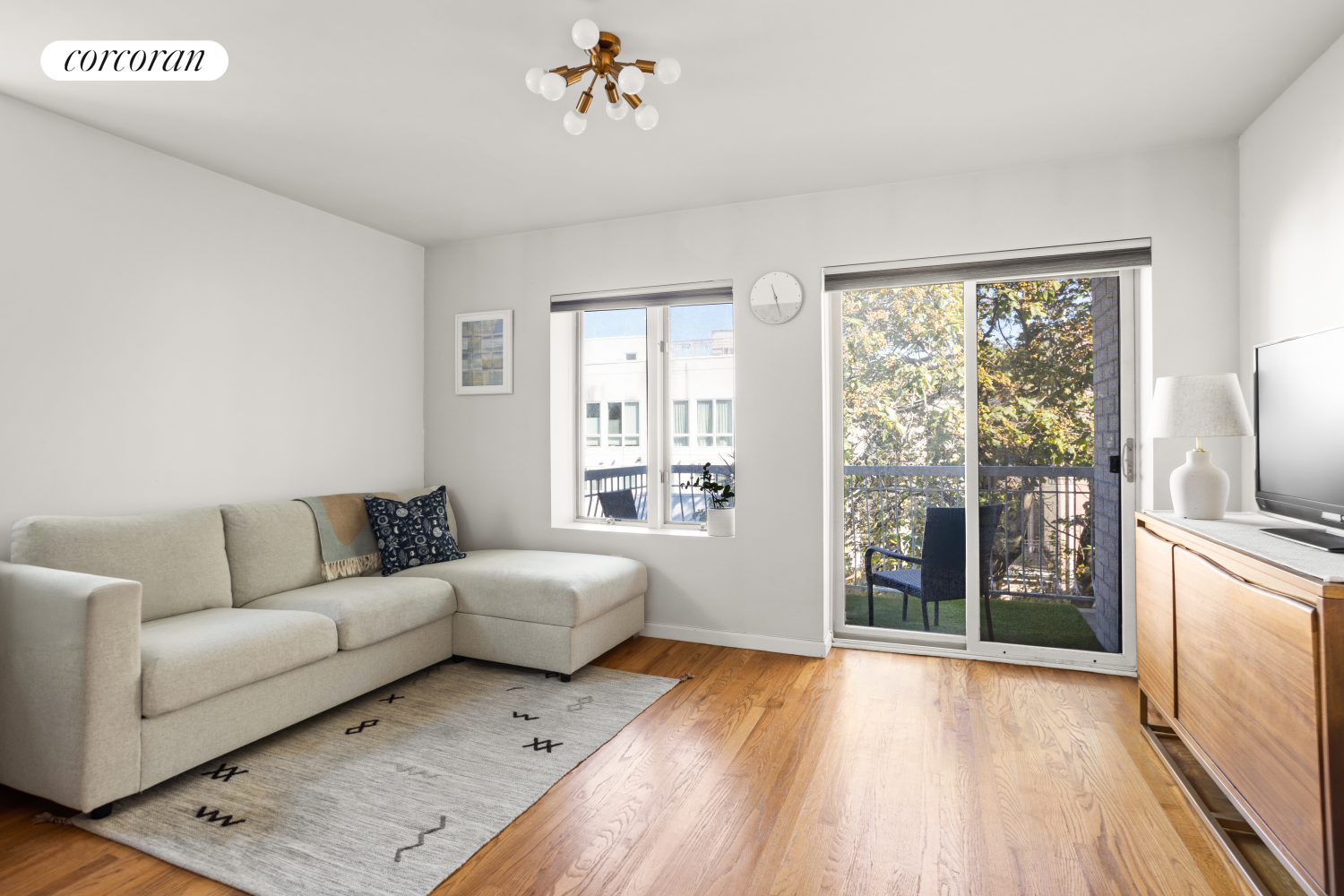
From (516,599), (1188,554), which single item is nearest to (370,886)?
(516,599)

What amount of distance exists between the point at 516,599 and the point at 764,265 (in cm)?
219

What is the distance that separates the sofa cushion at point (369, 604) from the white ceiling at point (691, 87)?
77.8 inches

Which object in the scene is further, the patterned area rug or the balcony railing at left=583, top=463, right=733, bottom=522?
the balcony railing at left=583, top=463, right=733, bottom=522

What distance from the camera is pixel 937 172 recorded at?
3.34 metres

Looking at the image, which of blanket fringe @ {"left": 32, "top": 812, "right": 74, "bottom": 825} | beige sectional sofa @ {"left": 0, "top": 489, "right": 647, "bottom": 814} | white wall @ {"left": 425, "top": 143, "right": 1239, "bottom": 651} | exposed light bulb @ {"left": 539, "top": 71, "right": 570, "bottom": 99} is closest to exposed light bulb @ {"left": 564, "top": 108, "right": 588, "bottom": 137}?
exposed light bulb @ {"left": 539, "top": 71, "right": 570, "bottom": 99}

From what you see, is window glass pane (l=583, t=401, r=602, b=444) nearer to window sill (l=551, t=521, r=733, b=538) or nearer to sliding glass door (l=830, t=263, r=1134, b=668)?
window sill (l=551, t=521, r=733, b=538)

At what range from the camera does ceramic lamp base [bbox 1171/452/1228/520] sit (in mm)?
2363

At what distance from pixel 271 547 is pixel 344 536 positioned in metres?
0.41

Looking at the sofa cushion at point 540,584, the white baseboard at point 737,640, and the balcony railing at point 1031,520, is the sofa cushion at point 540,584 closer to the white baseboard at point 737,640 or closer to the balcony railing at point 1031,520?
the white baseboard at point 737,640

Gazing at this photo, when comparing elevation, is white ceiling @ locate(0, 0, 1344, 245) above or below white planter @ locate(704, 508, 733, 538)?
above

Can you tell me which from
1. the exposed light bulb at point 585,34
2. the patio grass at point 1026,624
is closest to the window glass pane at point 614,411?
the patio grass at point 1026,624

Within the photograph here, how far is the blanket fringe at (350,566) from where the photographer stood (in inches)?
136

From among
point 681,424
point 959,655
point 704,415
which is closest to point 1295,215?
point 959,655

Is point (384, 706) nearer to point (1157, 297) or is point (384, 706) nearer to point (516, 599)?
point (516, 599)
